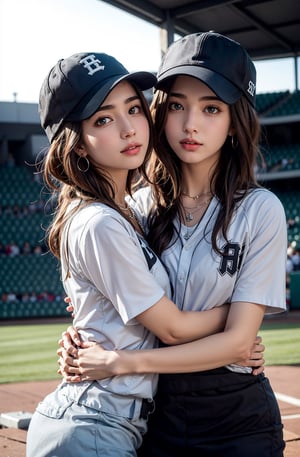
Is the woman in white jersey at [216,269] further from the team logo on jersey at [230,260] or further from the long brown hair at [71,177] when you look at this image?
the long brown hair at [71,177]

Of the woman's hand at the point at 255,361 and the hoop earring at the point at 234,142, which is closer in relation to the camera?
the woman's hand at the point at 255,361

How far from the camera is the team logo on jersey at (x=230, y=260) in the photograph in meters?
2.36

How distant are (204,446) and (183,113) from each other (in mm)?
1121

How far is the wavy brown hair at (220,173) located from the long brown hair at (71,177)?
12 centimetres

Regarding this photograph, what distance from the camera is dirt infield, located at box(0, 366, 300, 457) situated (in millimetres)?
3666

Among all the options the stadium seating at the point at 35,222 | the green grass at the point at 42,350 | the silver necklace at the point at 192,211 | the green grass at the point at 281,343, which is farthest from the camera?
the stadium seating at the point at 35,222

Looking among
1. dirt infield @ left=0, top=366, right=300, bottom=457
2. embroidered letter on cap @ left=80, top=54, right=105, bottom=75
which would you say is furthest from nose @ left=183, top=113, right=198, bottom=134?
dirt infield @ left=0, top=366, right=300, bottom=457

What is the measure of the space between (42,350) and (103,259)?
9893 millimetres

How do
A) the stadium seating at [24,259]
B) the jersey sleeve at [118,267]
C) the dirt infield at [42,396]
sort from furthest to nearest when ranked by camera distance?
1. the stadium seating at [24,259]
2. the dirt infield at [42,396]
3. the jersey sleeve at [118,267]

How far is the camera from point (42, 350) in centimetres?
1180

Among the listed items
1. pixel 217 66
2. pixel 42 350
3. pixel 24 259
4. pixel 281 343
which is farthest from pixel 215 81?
pixel 24 259

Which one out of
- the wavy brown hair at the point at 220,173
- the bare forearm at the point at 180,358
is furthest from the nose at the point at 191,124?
the bare forearm at the point at 180,358

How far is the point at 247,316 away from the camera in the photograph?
234 centimetres

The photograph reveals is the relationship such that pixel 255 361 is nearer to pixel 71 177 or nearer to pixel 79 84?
pixel 71 177
